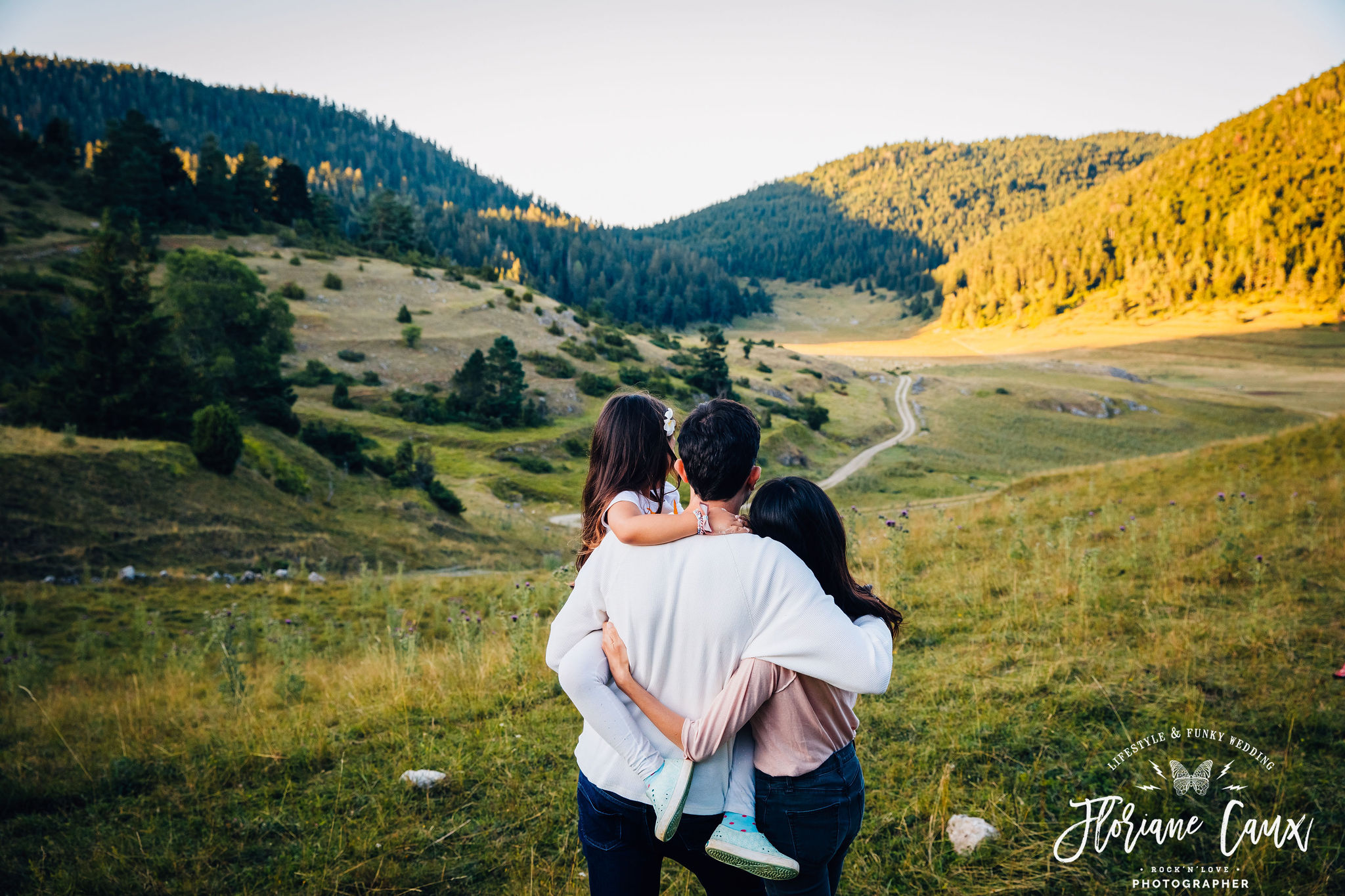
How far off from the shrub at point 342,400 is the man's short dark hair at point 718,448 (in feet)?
110

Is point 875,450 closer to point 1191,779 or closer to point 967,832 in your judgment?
point 1191,779

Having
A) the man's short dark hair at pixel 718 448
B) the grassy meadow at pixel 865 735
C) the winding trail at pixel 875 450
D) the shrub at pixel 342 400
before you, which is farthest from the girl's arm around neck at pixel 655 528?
the shrub at pixel 342 400

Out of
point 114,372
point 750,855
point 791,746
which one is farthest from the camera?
point 114,372

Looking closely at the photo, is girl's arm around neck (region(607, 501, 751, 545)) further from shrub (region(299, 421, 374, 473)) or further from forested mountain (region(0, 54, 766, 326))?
forested mountain (region(0, 54, 766, 326))

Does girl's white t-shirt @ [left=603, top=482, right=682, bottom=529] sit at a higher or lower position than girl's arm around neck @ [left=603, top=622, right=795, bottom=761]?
higher

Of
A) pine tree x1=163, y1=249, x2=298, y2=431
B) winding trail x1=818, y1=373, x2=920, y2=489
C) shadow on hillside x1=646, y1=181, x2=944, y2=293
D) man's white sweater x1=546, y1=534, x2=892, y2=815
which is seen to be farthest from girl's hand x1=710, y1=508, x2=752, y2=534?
shadow on hillside x1=646, y1=181, x2=944, y2=293

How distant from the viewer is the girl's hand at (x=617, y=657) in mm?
1825

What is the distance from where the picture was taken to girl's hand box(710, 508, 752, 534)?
186 cm

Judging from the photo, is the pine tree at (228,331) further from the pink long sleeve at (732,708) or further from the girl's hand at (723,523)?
the pink long sleeve at (732,708)

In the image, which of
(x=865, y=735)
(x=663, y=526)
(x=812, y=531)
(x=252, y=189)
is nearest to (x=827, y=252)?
(x=252, y=189)

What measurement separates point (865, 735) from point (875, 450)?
3733cm

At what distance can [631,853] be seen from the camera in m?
1.89

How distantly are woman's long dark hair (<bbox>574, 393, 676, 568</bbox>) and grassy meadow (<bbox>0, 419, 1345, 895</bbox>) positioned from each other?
2079 mm

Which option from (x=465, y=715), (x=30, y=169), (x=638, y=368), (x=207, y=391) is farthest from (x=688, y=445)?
(x=30, y=169)
